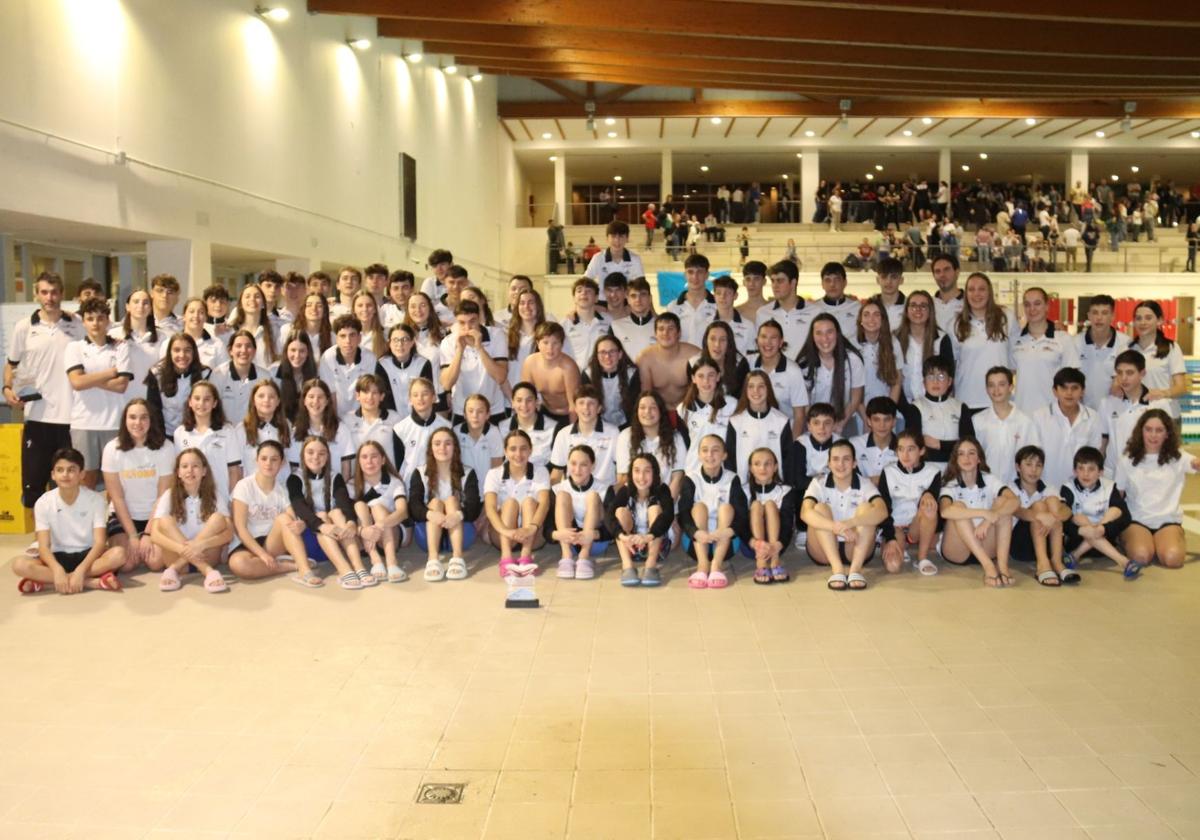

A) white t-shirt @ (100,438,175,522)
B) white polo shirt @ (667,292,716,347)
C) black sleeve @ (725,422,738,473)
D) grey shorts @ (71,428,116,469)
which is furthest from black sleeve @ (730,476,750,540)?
grey shorts @ (71,428,116,469)

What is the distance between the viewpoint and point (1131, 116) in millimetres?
29500

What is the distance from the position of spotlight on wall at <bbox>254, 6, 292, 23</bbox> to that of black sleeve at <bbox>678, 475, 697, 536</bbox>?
413 inches

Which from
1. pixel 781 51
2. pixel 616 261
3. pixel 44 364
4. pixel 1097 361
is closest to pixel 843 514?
pixel 1097 361

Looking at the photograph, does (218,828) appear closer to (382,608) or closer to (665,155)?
(382,608)

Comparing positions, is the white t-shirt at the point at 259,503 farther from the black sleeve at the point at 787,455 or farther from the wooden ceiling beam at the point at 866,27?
the wooden ceiling beam at the point at 866,27

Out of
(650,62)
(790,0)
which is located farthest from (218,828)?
(650,62)

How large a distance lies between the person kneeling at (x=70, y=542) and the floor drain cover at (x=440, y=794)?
12.3 feet

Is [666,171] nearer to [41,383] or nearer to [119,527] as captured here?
[41,383]

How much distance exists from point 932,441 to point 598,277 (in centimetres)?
340

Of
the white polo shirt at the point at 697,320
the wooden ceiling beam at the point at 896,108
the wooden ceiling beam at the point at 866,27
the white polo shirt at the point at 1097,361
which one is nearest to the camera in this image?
the white polo shirt at the point at 1097,361

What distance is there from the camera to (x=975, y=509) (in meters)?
6.83

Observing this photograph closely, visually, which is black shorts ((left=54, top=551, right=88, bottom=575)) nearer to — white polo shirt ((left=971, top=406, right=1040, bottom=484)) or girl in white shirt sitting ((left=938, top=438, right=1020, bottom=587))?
girl in white shirt sitting ((left=938, top=438, right=1020, bottom=587))

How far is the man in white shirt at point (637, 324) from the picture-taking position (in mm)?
8156

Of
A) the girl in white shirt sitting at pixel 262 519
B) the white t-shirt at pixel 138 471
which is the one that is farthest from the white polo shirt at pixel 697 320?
the white t-shirt at pixel 138 471
